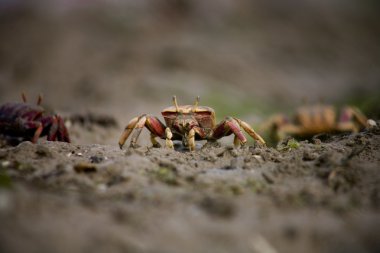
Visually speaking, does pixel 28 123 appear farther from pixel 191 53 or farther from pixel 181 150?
pixel 191 53

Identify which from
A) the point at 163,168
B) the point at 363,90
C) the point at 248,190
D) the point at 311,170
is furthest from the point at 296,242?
the point at 363,90

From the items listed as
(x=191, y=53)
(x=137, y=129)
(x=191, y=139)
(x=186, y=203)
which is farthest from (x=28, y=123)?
(x=191, y=53)

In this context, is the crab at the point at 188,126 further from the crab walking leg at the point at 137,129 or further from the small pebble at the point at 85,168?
the small pebble at the point at 85,168

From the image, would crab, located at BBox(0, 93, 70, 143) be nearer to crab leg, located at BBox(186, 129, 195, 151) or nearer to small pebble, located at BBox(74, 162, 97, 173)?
crab leg, located at BBox(186, 129, 195, 151)

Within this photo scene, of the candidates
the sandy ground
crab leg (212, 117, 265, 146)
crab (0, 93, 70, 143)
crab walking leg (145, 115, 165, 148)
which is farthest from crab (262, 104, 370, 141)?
crab (0, 93, 70, 143)

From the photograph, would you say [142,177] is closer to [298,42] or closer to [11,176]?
[11,176]

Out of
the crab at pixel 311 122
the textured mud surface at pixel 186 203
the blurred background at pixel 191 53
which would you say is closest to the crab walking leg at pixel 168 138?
the textured mud surface at pixel 186 203
